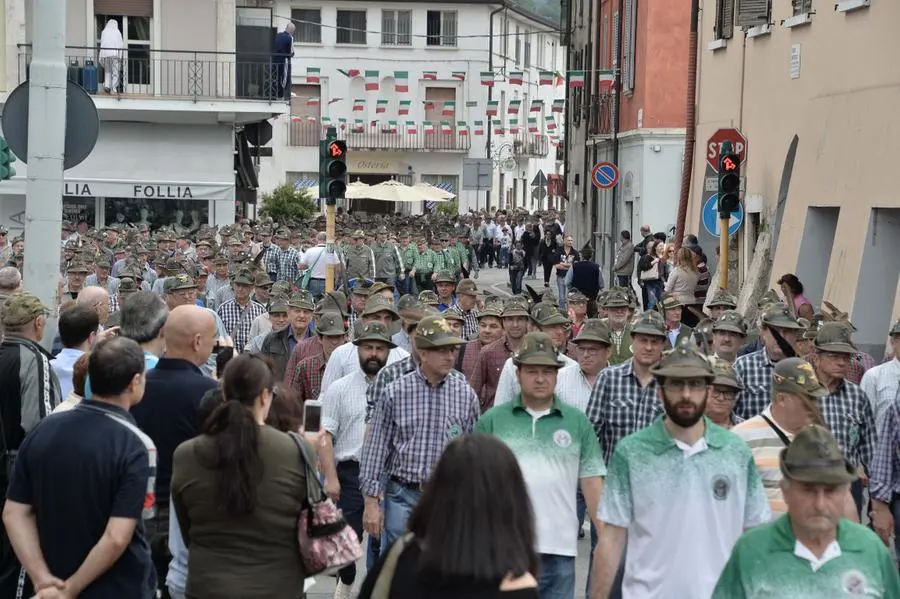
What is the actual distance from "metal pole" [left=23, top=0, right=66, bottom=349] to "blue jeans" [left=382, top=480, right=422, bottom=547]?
141 inches

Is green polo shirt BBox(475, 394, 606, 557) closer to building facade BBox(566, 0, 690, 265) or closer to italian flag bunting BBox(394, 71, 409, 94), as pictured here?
building facade BBox(566, 0, 690, 265)

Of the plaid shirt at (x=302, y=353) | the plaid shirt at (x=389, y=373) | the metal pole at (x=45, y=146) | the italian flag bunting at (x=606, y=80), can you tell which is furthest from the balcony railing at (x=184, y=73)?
the plaid shirt at (x=389, y=373)

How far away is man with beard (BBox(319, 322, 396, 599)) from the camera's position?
33.2 feet

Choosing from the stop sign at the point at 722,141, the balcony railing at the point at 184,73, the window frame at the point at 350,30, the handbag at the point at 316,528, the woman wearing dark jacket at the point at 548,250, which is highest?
the window frame at the point at 350,30

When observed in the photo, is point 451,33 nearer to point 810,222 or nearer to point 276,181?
point 276,181

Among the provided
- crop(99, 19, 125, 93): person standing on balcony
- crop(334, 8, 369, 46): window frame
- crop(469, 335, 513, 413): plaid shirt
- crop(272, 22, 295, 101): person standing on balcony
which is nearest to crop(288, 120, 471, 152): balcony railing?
crop(334, 8, 369, 46): window frame

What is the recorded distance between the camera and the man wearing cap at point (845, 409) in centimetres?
934

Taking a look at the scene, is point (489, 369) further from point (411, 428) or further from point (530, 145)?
point (530, 145)

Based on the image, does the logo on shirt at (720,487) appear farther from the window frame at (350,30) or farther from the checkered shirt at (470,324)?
the window frame at (350,30)

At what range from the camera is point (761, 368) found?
10.2 metres

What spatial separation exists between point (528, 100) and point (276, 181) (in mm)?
15987

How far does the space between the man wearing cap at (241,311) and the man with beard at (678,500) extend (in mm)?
8941

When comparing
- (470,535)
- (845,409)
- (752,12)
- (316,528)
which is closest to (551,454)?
(316,528)

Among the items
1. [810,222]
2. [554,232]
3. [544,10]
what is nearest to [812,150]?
[810,222]
